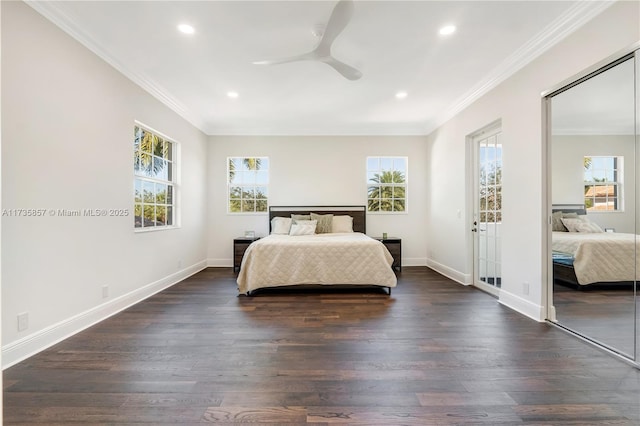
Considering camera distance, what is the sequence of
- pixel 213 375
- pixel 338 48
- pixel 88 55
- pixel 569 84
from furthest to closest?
pixel 338 48, pixel 88 55, pixel 569 84, pixel 213 375

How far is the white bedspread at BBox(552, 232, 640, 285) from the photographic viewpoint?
2406 millimetres

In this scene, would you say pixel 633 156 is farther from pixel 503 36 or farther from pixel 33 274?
pixel 33 274

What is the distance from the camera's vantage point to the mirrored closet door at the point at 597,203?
7.76ft

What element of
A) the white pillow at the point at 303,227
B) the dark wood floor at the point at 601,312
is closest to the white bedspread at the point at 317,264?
the white pillow at the point at 303,227

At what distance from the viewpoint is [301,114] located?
517 cm

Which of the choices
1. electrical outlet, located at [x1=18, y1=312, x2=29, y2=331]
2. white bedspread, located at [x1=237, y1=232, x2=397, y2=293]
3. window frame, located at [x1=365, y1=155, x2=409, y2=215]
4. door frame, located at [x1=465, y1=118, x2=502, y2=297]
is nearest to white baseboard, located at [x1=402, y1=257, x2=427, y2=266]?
window frame, located at [x1=365, y1=155, x2=409, y2=215]

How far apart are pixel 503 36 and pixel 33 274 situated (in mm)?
4489

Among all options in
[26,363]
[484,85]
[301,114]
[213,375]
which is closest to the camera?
[213,375]

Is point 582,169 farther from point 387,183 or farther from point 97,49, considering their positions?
point 97,49

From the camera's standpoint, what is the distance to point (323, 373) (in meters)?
2.17

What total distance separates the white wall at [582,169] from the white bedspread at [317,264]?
1997 millimetres

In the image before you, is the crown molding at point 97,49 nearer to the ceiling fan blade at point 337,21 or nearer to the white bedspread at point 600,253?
the ceiling fan blade at point 337,21

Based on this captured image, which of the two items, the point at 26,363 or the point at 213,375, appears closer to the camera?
the point at 213,375

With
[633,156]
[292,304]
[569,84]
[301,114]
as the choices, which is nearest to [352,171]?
[301,114]
